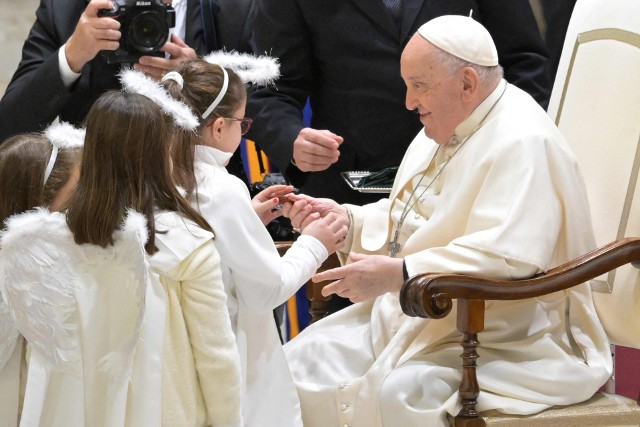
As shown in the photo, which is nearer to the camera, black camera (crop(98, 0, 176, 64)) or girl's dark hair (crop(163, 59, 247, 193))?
girl's dark hair (crop(163, 59, 247, 193))

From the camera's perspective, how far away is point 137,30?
4.33 metres

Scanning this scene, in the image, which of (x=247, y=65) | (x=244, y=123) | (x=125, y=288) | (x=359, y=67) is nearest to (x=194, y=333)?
(x=125, y=288)

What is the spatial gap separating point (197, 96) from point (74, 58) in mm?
854

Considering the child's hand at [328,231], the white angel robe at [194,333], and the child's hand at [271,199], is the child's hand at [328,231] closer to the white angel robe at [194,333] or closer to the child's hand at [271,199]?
the child's hand at [271,199]

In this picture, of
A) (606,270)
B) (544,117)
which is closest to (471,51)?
(544,117)

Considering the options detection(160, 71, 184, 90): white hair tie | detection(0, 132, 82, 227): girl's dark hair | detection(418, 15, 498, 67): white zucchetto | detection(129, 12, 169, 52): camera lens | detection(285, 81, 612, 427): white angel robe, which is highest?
detection(418, 15, 498, 67): white zucchetto

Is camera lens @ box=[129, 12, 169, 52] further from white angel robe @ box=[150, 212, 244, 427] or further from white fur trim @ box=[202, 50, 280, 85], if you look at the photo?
white angel robe @ box=[150, 212, 244, 427]

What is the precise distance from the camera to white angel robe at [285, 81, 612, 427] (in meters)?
3.53

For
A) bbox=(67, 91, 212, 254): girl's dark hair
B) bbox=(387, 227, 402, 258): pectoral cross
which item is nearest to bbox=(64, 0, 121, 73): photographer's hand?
bbox=(67, 91, 212, 254): girl's dark hair

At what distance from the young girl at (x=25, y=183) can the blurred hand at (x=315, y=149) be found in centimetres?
95

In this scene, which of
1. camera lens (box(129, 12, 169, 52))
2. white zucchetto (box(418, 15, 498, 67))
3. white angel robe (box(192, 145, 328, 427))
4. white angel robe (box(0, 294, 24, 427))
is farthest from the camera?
camera lens (box(129, 12, 169, 52))

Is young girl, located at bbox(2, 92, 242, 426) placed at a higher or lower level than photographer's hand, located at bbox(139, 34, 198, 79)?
lower

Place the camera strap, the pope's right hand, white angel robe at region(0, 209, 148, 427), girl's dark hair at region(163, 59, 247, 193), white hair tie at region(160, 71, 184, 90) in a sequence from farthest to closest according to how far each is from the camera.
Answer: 1. the camera strap
2. the pope's right hand
3. white hair tie at region(160, 71, 184, 90)
4. girl's dark hair at region(163, 59, 247, 193)
5. white angel robe at region(0, 209, 148, 427)

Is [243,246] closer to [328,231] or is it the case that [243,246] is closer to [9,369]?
[328,231]
